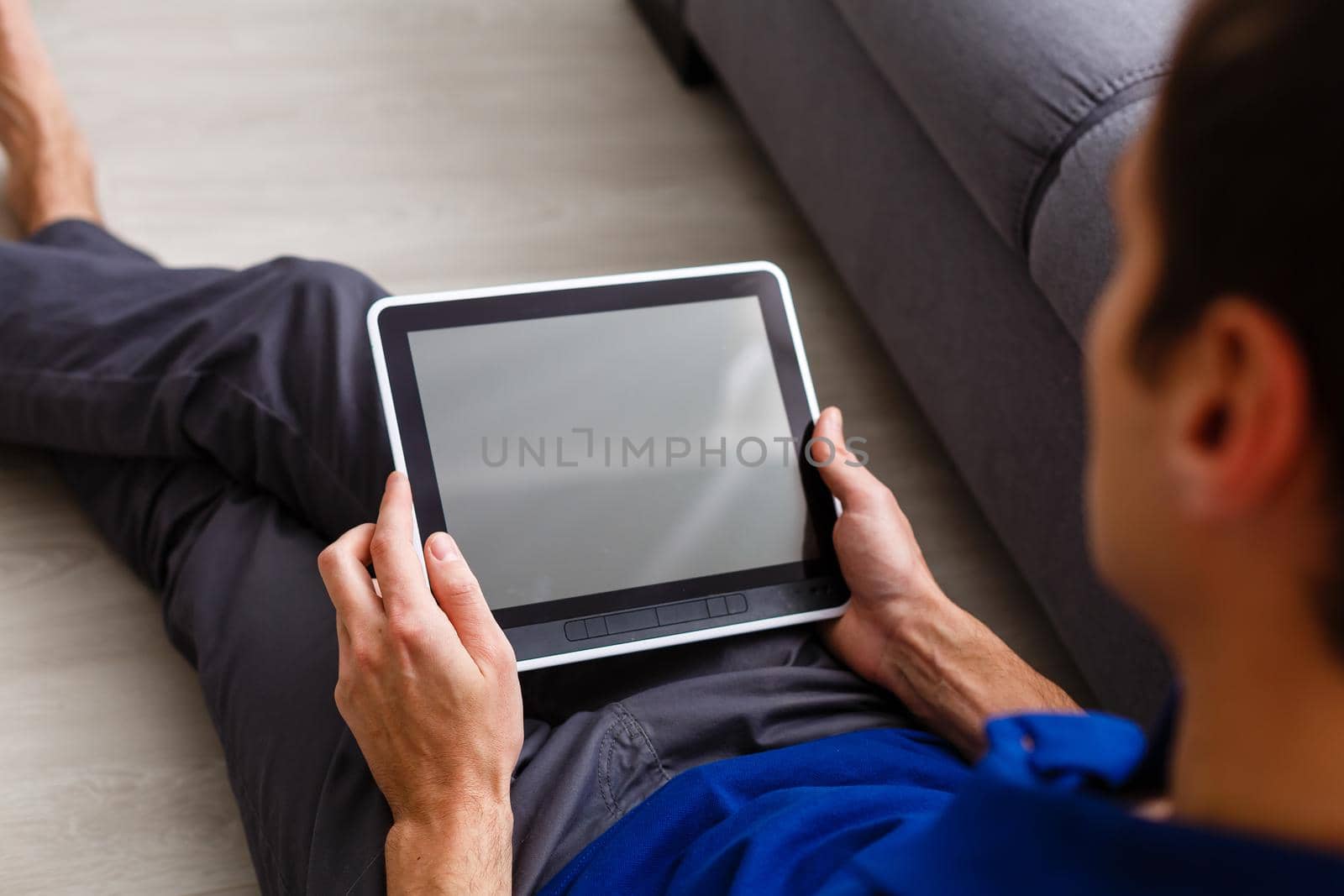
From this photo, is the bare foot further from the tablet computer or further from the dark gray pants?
the tablet computer

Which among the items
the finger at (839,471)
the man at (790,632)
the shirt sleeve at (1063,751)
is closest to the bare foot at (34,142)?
the man at (790,632)

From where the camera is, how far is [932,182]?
4.25 feet

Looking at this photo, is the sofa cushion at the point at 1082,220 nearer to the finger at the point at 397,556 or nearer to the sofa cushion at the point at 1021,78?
the sofa cushion at the point at 1021,78

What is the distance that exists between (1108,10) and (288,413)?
0.83 metres

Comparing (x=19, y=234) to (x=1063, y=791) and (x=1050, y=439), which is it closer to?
(x=1050, y=439)

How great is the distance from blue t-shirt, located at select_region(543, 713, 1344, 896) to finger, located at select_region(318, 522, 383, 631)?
21 centimetres

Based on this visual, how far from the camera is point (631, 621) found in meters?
0.91

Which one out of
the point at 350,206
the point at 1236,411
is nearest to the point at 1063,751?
the point at 1236,411

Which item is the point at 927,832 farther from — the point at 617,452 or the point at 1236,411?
the point at 617,452

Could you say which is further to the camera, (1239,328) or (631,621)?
(631,621)

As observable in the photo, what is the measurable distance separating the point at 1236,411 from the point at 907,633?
562mm

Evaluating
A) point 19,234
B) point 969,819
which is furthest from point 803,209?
point 969,819

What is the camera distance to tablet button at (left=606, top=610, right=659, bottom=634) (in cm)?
91

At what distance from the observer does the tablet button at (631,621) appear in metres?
0.91
